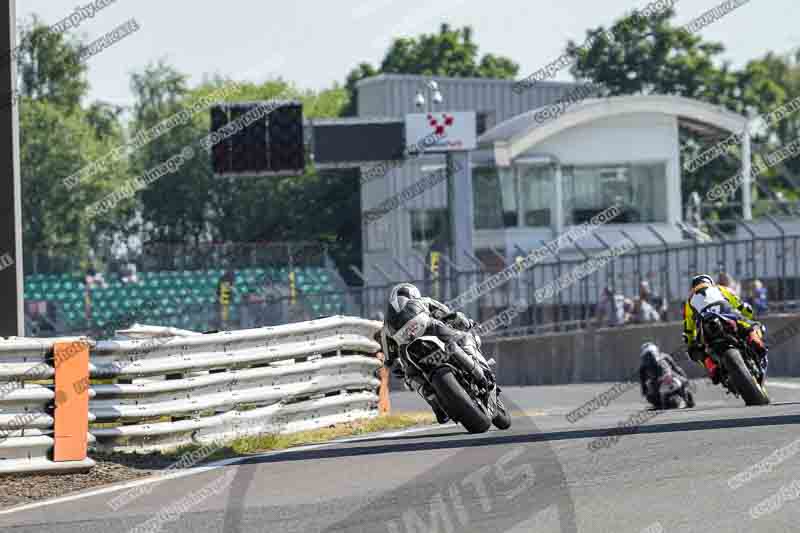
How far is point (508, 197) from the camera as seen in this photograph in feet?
149

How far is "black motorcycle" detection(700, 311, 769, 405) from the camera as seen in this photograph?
14.5 meters

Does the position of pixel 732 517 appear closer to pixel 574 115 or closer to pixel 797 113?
pixel 574 115

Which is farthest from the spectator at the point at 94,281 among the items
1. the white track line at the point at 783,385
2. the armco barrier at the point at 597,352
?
the white track line at the point at 783,385

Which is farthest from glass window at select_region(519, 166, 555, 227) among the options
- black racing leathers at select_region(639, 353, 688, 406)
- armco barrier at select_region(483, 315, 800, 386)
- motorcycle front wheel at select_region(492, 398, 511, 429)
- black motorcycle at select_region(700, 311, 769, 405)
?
motorcycle front wheel at select_region(492, 398, 511, 429)

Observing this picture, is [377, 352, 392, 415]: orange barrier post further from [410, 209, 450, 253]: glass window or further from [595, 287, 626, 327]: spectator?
[410, 209, 450, 253]: glass window

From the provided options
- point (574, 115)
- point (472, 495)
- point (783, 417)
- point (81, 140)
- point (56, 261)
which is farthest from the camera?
point (81, 140)

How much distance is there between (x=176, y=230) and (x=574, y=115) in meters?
25.8

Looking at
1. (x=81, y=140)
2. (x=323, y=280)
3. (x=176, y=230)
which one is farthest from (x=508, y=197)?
(x=176, y=230)

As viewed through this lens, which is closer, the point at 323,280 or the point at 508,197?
the point at 323,280

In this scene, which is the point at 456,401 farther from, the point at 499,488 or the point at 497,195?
the point at 497,195

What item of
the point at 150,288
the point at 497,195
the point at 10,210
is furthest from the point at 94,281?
the point at 10,210

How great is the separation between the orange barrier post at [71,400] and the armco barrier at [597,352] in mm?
15995

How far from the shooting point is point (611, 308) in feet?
88.6

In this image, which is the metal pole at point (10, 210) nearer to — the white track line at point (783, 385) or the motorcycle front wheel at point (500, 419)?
the motorcycle front wheel at point (500, 419)
